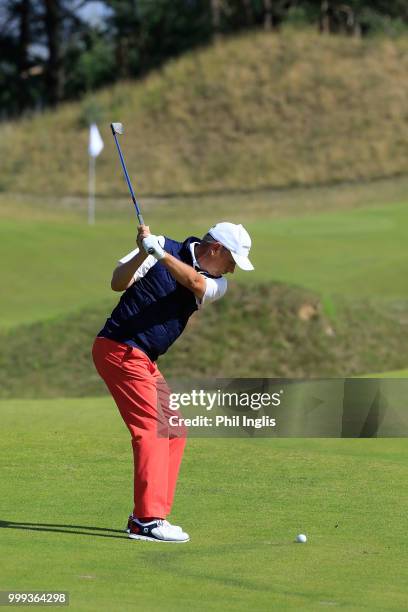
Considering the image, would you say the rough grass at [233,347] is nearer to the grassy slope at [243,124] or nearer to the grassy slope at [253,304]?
the grassy slope at [253,304]

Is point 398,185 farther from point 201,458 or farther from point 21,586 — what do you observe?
point 21,586

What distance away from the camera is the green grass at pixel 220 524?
570 centimetres

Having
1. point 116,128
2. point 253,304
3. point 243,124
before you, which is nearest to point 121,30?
point 243,124

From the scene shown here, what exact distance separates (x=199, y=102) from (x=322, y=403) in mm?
46312

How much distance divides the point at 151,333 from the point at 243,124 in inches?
1930

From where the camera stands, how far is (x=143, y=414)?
24.1 feet

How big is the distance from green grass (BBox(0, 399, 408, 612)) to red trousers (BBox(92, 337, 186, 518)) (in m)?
0.27

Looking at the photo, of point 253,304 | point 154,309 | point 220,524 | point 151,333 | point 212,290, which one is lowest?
point 253,304

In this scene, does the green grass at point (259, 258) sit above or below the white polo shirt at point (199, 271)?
below

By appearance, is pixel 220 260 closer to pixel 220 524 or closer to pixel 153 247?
pixel 153 247

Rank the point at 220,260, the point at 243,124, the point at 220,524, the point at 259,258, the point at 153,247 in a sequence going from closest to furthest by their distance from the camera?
the point at 153,247 → the point at 220,260 → the point at 220,524 → the point at 259,258 → the point at 243,124

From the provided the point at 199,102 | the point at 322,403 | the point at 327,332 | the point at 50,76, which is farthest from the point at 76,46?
the point at 322,403

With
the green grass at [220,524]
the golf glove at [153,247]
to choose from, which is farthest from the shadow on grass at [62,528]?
the golf glove at [153,247]

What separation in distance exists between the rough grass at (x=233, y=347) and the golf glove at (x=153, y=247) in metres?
14.2
